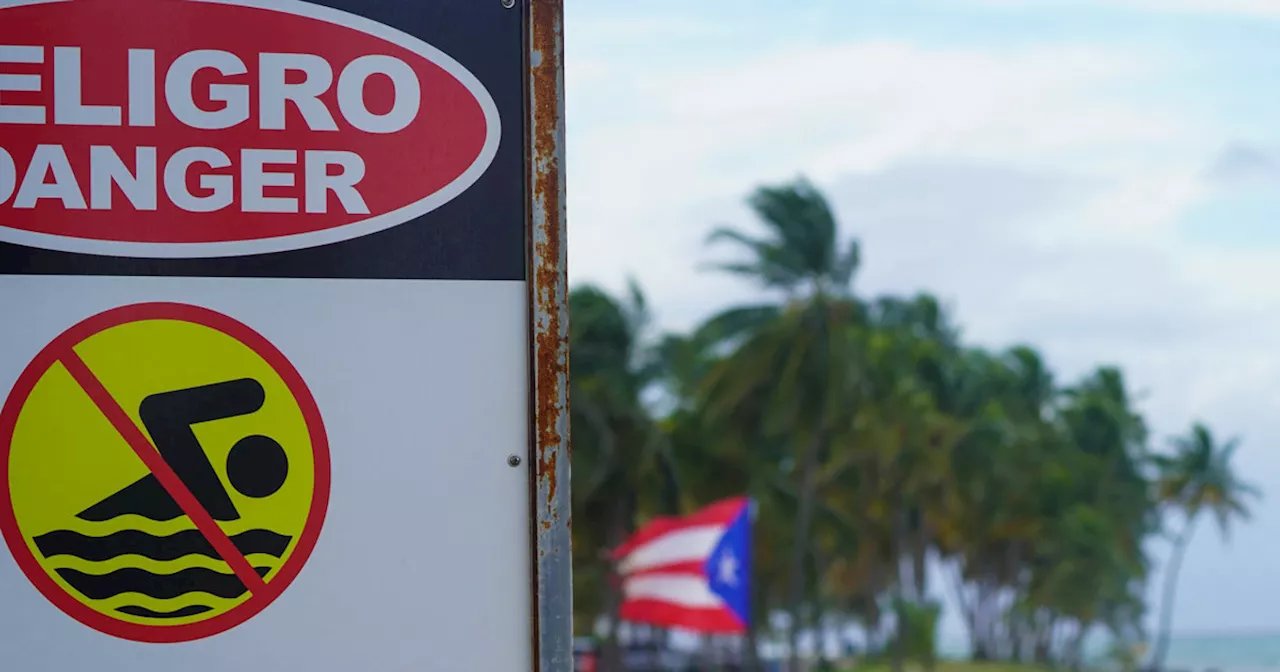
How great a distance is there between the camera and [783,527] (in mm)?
59281

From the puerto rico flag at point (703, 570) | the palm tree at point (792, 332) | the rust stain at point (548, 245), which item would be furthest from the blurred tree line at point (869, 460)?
the rust stain at point (548, 245)

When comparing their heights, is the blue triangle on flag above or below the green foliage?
above

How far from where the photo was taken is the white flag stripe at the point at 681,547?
39.2 meters

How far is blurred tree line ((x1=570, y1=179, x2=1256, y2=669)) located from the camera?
163ft

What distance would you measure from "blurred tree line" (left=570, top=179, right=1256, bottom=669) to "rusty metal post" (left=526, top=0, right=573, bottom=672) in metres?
45.5

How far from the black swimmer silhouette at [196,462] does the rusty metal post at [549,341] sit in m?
0.35

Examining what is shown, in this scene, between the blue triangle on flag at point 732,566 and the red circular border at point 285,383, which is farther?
the blue triangle on flag at point 732,566

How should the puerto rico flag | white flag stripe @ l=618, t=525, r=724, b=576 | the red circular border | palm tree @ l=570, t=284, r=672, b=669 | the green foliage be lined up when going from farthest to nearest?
the green foliage
palm tree @ l=570, t=284, r=672, b=669
white flag stripe @ l=618, t=525, r=724, b=576
the puerto rico flag
the red circular border

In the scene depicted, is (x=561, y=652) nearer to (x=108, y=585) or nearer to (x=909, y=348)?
(x=108, y=585)

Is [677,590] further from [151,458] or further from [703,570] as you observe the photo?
[151,458]

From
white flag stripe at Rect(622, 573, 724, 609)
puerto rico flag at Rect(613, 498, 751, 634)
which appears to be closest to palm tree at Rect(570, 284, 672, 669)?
white flag stripe at Rect(622, 573, 724, 609)

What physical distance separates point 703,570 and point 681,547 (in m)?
1.07

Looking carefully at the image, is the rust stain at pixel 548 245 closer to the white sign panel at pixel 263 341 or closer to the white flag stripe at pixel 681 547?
the white sign panel at pixel 263 341

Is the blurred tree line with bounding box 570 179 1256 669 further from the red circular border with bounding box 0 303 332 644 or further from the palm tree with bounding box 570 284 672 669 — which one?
the red circular border with bounding box 0 303 332 644
